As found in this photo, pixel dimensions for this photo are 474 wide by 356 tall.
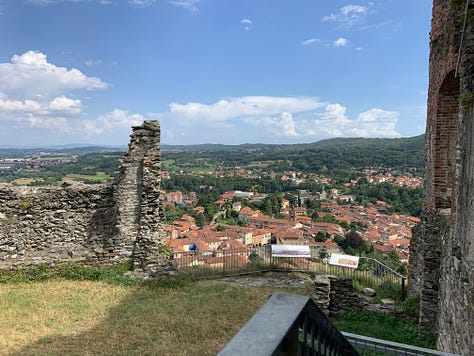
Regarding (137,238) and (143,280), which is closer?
(143,280)

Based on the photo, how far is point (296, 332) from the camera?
53.1 inches

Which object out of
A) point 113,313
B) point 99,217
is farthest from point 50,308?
point 99,217

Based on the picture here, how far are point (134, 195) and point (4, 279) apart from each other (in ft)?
A: 13.6

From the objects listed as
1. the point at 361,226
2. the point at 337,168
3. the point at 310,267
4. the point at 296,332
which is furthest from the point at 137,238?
the point at 337,168

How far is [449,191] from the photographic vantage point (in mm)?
7234

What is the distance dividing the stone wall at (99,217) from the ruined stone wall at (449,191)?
7.11 m

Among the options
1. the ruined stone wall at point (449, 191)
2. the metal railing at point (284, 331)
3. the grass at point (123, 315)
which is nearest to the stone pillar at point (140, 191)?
the grass at point (123, 315)

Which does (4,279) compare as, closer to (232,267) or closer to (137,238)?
(137,238)

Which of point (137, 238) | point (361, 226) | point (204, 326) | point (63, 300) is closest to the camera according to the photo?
point (204, 326)

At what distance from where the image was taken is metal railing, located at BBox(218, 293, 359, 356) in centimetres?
116

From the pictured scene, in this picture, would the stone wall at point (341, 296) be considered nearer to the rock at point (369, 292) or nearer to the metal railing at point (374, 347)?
the rock at point (369, 292)

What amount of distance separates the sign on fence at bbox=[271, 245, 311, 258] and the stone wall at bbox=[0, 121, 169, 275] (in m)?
3.66

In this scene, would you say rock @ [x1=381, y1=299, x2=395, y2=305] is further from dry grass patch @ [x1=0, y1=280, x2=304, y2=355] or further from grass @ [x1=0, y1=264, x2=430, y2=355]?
dry grass patch @ [x1=0, y1=280, x2=304, y2=355]

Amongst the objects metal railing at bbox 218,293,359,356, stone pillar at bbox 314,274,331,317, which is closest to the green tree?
stone pillar at bbox 314,274,331,317
